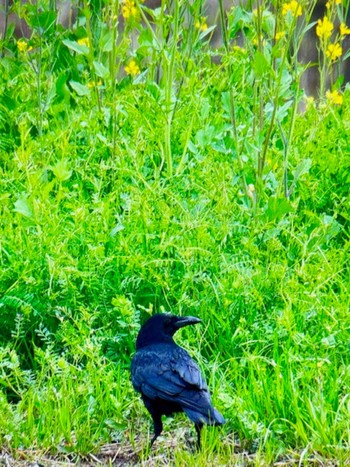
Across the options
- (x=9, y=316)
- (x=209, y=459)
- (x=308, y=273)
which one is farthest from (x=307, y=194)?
(x=209, y=459)

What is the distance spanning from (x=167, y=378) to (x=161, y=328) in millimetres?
273

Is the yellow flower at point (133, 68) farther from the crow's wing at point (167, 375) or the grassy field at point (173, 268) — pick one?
the crow's wing at point (167, 375)

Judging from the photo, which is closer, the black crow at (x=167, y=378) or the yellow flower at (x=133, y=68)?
the black crow at (x=167, y=378)

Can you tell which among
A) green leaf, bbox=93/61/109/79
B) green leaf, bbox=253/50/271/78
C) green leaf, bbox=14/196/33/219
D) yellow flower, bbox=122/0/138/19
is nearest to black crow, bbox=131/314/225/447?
green leaf, bbox=14/196/33/219

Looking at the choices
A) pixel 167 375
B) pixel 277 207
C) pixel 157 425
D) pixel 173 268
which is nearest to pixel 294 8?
pixel 277 207

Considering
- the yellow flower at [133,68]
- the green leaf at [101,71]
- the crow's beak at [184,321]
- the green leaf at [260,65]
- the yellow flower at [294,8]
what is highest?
the yellow flower at [294,8]

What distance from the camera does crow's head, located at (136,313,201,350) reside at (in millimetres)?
3396

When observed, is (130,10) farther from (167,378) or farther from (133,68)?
(167,378)

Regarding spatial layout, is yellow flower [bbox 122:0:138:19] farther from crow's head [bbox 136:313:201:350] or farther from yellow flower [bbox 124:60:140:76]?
crow's head [bbox 136:313:201:350]

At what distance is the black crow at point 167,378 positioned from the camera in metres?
3.06

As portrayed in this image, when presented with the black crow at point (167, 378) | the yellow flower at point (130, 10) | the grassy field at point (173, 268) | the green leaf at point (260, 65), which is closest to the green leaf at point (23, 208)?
the grassy field at point (173, 268)

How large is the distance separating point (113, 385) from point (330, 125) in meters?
2.95

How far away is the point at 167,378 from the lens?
3.18 metres

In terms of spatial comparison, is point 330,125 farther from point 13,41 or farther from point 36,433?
point 36,433
